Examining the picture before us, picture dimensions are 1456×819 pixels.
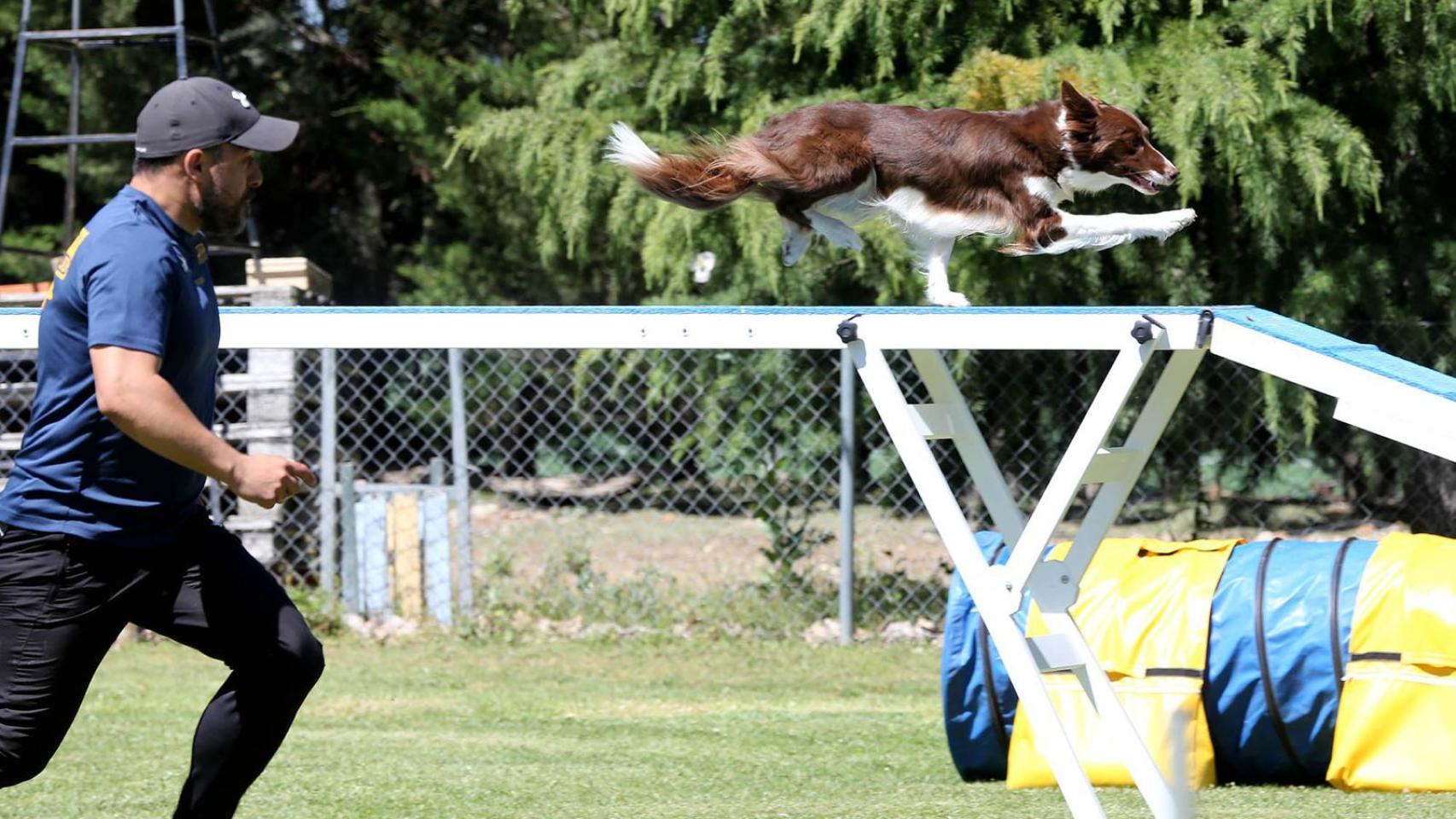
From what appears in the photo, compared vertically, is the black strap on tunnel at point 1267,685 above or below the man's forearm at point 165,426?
below

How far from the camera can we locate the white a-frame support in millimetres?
3463

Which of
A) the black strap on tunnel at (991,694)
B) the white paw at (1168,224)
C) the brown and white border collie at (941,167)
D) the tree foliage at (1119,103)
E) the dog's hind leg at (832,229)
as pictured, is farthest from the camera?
the tree foliage at (1119,103)

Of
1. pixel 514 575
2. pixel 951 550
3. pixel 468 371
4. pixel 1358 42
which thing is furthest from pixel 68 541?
pixel 468 371

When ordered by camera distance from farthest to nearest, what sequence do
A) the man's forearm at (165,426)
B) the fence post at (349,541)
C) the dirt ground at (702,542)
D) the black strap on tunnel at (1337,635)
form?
the dirt ground at (702,542) < the fence post at (349,541) < the black strap on tunnel at (1337,635) < the man's forearm at (165,426)

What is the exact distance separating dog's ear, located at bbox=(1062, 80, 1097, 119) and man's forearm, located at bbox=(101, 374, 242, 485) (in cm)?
252

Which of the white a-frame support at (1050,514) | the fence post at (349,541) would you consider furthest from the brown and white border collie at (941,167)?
the fence post at (349,541)

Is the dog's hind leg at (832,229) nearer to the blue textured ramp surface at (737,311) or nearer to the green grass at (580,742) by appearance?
the blue textured ramp surface at (737,311)

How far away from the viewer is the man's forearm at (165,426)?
9.07 ft

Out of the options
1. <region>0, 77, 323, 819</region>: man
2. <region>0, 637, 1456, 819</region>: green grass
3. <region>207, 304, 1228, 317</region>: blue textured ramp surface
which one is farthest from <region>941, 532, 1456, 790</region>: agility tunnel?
<region>0, 77, 323, 819</region>: man

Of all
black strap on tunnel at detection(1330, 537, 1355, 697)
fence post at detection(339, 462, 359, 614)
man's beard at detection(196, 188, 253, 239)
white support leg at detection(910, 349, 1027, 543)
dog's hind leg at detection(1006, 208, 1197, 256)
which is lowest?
fence post at detection(339, 462, 359, 614)

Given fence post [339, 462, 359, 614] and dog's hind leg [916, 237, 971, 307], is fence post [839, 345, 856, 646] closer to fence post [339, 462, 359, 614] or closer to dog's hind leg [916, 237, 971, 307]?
fence post [339, 462, 359, 614]

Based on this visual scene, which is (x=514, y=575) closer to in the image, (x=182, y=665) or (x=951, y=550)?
(x=182, y=665)

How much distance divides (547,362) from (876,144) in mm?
6770

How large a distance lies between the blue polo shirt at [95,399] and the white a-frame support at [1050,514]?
147 centimetres
